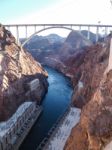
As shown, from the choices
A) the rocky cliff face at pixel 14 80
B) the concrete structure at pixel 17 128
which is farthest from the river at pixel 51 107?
the rocky cliff face at pixel 14 80

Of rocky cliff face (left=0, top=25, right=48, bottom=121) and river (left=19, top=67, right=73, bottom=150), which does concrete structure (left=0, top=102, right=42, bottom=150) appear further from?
rocky cliff face (left=0, top=25, right=48, bottom=121)

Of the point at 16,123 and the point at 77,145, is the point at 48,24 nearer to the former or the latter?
the point at 16,123

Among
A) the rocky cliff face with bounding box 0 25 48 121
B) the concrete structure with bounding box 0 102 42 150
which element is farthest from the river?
the rocky cliff face with bounding box 0 25 48 121

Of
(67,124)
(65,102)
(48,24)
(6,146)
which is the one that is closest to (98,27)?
(48,24)

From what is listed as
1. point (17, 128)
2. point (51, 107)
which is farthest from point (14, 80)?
point (17, 128)

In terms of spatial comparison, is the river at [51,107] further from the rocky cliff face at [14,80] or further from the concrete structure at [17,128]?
the rocky cliff face at [14,80]

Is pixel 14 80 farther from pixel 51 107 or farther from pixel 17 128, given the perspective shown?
pixel 17 128
